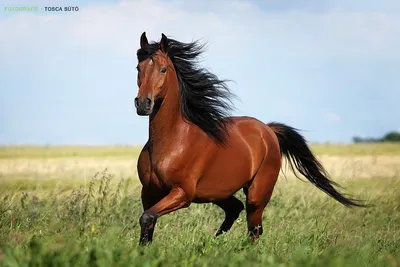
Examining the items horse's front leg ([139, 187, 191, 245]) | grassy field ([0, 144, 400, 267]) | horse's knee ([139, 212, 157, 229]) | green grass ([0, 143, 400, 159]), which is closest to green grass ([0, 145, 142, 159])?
green grass ([0, 143, 400, 159])

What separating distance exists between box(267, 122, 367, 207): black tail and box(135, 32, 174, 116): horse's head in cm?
300

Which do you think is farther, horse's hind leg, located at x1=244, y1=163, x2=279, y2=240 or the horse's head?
horse's hind leg, located at x1=244, y1=163, x2=279, y2=240

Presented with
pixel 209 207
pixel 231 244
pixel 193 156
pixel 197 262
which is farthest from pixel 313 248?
pixel 209 207

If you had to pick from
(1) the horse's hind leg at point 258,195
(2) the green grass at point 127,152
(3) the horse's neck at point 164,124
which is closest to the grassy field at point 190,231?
(1) the horse's hind leg at point 258,195

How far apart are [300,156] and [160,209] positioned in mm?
3746

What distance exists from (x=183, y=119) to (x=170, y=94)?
38cm

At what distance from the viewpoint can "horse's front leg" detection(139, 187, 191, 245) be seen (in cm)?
840

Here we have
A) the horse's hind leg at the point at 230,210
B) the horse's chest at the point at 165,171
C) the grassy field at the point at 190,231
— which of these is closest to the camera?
the grassy field at the point at 190,231

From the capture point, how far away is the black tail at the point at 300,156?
37.6 ft

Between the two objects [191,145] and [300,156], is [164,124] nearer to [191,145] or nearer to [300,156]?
[191,145]

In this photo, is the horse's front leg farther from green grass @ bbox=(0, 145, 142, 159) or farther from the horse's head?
green grass @ bbox=(0, 145, 142, 159)

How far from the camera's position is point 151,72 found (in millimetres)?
8609

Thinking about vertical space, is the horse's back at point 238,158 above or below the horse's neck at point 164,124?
below

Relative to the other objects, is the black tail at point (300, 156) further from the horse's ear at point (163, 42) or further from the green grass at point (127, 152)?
the green grass at point (127, 152)
